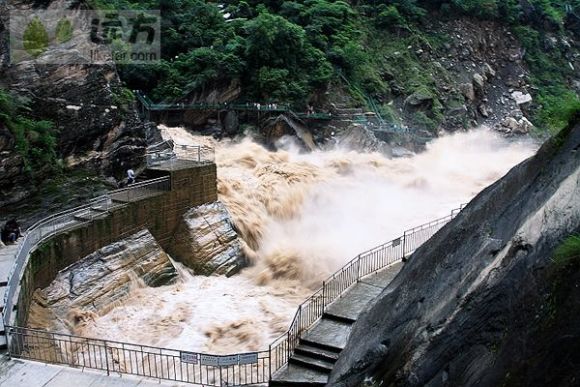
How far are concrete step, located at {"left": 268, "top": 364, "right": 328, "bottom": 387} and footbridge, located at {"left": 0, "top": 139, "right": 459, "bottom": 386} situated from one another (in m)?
0.02

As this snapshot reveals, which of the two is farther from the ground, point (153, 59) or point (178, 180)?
point (153, 59)

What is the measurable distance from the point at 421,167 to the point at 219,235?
50.6ft

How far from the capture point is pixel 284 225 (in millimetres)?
21219

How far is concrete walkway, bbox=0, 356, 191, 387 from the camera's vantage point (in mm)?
10117

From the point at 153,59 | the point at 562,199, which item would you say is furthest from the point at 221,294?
the point at 153,59

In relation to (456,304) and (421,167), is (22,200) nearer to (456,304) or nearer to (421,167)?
(456,304)

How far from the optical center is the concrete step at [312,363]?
1059 cm

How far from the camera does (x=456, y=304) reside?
6359mm

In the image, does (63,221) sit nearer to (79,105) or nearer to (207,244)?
(207,244)

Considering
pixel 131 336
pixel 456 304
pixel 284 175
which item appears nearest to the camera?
pixel 456 304

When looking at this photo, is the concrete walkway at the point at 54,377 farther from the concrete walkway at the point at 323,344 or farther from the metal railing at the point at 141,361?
the concrete walkway at the point at 323,344

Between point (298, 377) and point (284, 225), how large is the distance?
11060 millimetres

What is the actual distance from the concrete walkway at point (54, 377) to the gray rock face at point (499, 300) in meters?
4.55

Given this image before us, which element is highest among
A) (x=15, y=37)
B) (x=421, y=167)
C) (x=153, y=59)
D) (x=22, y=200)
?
(x=15, y=37)
